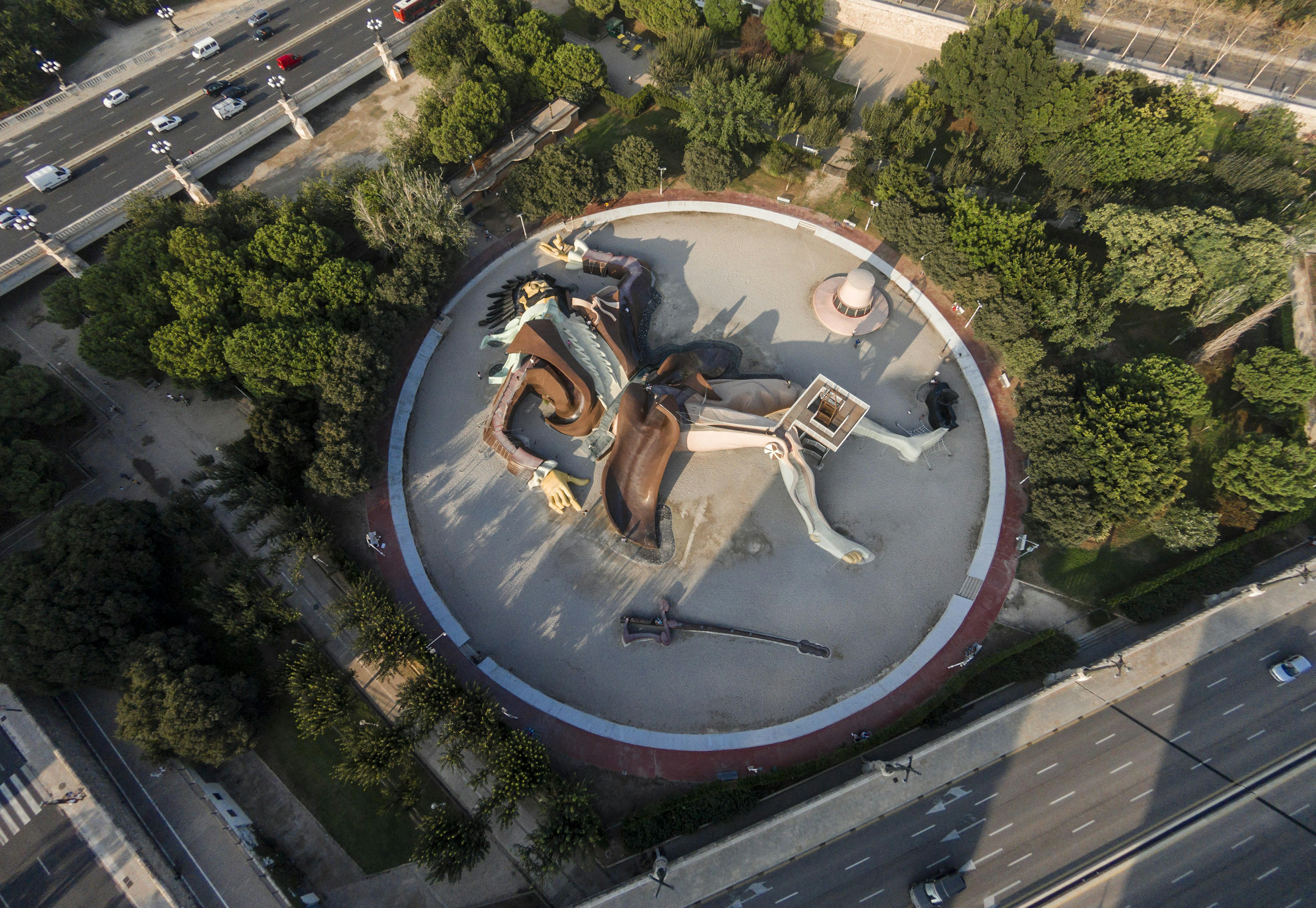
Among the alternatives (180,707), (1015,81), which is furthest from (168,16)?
(1015,81)

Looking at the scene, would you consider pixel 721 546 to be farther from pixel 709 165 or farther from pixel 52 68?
pixel 52 68

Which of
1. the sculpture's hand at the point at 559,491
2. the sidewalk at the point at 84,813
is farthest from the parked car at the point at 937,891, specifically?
the sidewalk at the point at 84,813

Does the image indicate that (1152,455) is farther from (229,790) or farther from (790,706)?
(229,790)

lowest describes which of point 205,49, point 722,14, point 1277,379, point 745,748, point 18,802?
point 1277,379

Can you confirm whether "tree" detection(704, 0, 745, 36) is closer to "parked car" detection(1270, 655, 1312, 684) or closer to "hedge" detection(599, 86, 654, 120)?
"hedge" detection(599, 86, 654, 120)

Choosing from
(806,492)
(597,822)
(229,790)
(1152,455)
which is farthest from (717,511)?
(229,790)

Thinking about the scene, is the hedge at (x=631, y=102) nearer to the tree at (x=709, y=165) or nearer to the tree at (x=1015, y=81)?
the tree at (x=709, y=165)
